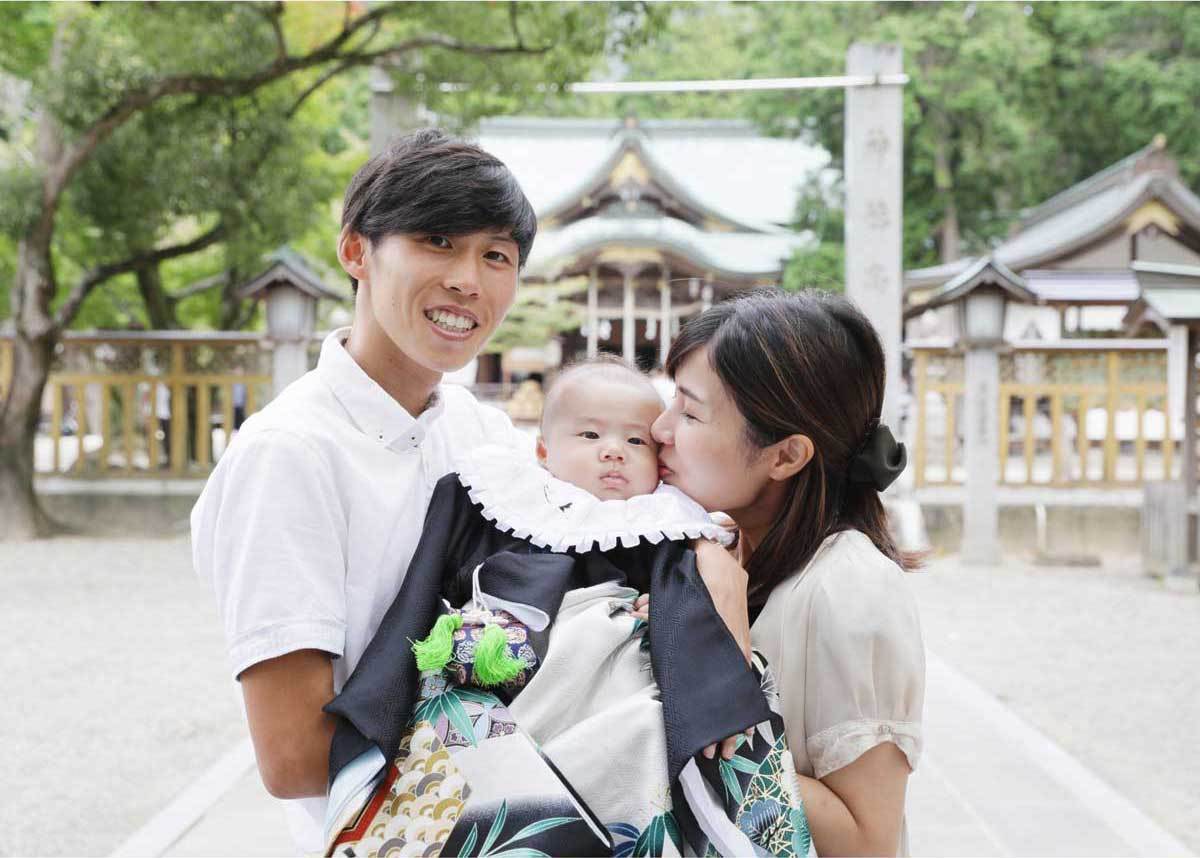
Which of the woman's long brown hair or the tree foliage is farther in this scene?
the tree foliage

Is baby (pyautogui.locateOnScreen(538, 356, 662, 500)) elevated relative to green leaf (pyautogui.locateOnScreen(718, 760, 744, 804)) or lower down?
elevated

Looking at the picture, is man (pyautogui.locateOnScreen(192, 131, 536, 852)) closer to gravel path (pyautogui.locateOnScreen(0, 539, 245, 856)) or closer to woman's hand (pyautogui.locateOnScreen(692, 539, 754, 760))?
woman's hand (pyautogui.locateOnScreen(692, 539, 754, 760))

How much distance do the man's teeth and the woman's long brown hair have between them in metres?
A: 0.32

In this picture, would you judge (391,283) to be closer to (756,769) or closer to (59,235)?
(756,769)

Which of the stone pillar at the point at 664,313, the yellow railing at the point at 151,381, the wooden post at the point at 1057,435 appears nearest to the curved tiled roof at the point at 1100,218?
the stone pillar at the point at 664,313

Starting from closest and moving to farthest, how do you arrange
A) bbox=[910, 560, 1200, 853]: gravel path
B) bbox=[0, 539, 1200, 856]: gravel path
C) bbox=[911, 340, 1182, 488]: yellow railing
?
bbox=[0, 539, 1200, 856]: gravel path < bbox=[910, 560, 1200, 853]: gravel path < bbox=[911, 340, 1182, 488]: yellow railing

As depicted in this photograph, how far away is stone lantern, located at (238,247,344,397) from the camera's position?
10.1m

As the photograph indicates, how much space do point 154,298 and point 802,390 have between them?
13.0 meters

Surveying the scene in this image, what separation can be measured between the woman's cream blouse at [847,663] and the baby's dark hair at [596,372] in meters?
0.52

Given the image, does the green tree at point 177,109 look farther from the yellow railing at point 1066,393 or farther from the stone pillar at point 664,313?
the stone pillar at point 664,313

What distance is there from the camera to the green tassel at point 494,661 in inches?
51.3

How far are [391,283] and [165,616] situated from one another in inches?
259

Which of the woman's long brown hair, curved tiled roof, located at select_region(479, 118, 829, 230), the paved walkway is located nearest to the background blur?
the paved walkway

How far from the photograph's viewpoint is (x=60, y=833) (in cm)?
381
